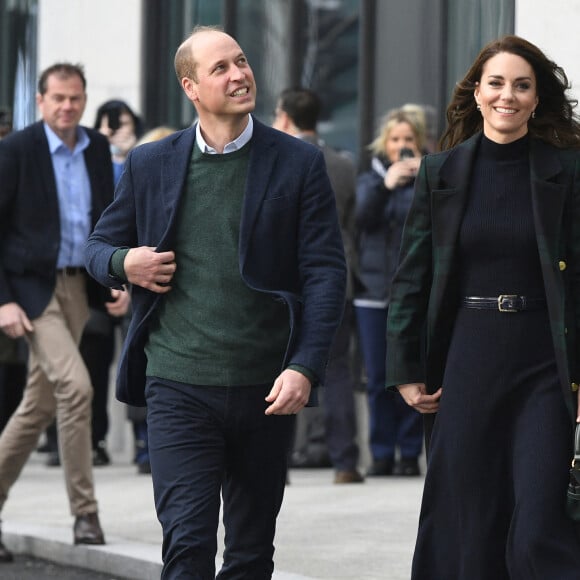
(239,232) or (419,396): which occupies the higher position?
(239,232)

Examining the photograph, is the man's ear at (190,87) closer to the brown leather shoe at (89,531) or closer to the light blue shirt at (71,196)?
the light blue shirt at (71,196)

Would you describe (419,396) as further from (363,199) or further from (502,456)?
(363,199)

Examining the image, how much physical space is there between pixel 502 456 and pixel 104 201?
3.52 metres

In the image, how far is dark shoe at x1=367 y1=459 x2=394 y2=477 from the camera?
1134cm

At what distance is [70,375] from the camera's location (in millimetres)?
8328

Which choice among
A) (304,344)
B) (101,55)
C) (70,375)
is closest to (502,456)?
(304,344)

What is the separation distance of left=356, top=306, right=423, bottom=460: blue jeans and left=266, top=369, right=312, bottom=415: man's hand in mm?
5611

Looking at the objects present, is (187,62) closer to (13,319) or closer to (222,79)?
(222,79)

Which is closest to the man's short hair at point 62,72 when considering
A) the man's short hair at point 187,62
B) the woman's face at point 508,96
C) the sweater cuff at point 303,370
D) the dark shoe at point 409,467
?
the man's short hair at point 187,62

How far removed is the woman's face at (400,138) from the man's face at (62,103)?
2.80 meters

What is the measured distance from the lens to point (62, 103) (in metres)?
8.73

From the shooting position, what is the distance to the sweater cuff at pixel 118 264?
5836mm

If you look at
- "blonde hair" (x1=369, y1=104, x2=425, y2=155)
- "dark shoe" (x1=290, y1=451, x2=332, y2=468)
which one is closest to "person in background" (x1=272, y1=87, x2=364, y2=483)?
"blonde hair" (x1=369, y1=104, x2=425, y2=155)

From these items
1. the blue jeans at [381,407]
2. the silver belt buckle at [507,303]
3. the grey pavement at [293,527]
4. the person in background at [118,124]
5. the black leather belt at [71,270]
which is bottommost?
the grey pavement at [293,527]
